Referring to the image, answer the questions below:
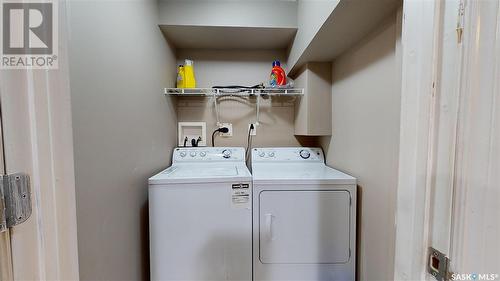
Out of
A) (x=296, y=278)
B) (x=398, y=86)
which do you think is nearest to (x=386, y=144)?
(x=398, y=86)

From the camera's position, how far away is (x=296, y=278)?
134 centimetres

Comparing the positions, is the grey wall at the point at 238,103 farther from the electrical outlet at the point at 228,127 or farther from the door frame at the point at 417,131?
the door frame at the point at 417,131

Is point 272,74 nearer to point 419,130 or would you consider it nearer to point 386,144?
point 386,144

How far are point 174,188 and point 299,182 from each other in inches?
33.0

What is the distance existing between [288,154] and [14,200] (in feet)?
5.85

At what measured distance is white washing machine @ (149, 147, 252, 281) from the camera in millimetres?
1262

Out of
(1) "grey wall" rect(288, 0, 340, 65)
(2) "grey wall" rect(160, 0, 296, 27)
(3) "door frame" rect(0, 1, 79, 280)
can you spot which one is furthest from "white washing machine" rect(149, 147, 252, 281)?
(2) "grey wall" rect(160, 0, 296, 27)

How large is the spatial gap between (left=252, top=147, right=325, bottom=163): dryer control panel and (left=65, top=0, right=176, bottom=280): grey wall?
3.05 ft

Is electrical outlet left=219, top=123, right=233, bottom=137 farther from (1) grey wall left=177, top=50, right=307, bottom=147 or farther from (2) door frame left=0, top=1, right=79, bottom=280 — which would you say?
(2) door frame left=0, top=1, right=79, bottom=280

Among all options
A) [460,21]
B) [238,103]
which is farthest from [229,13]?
[460,21]

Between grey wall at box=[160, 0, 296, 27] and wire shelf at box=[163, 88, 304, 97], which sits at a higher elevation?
grey wall at box=[160, 0, 296, 27]

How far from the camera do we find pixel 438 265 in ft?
1.39

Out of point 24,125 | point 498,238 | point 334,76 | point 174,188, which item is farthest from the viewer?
point 334,76

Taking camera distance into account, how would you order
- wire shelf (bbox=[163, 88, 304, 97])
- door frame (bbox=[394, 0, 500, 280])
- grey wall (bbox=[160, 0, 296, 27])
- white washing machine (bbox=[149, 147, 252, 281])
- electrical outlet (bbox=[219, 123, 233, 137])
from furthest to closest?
electrical outlet (bbox=[219, 123, 233, 137]), wire shelf (bbox=[163, 88, 304, 97]), grey wall (bbox=[160, 0, 296, 27]), white washing machine (bbox=[149, 147, 252, 281]), door frame (bbox=[394, 0, 500, 280])
